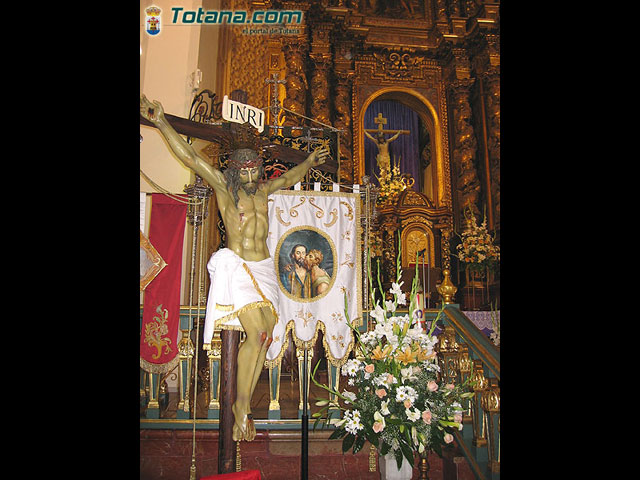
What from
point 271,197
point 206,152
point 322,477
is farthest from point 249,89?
point 322,477

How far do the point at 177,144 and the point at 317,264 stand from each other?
1.95 metres

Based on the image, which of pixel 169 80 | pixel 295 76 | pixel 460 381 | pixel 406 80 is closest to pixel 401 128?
pixel 406 80

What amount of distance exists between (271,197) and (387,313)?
6.77ft

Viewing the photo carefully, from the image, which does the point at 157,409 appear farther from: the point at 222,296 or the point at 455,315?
the point at 455,315

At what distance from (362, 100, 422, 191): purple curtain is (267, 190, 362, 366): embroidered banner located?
243 inches

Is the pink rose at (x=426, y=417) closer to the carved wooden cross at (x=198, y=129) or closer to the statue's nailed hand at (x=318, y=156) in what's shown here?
the statue's nailed hand at (x=318, y=156)

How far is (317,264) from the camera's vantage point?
479 cm

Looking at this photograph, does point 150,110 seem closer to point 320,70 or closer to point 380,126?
point 320,70

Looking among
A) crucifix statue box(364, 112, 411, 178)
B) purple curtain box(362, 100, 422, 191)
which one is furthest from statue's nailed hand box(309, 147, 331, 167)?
purple curtain box(362, 100, 422, 191)

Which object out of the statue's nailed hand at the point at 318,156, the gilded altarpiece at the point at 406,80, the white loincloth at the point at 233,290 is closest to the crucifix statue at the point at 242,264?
the white loincloth at the point at 233,290

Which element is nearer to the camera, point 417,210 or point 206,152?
point 206,152

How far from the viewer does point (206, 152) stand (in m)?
7.63

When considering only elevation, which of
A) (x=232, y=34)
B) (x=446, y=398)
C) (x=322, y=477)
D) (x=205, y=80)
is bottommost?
(x=322, y=477)

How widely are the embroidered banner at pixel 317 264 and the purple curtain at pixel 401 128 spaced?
20.2 ft
